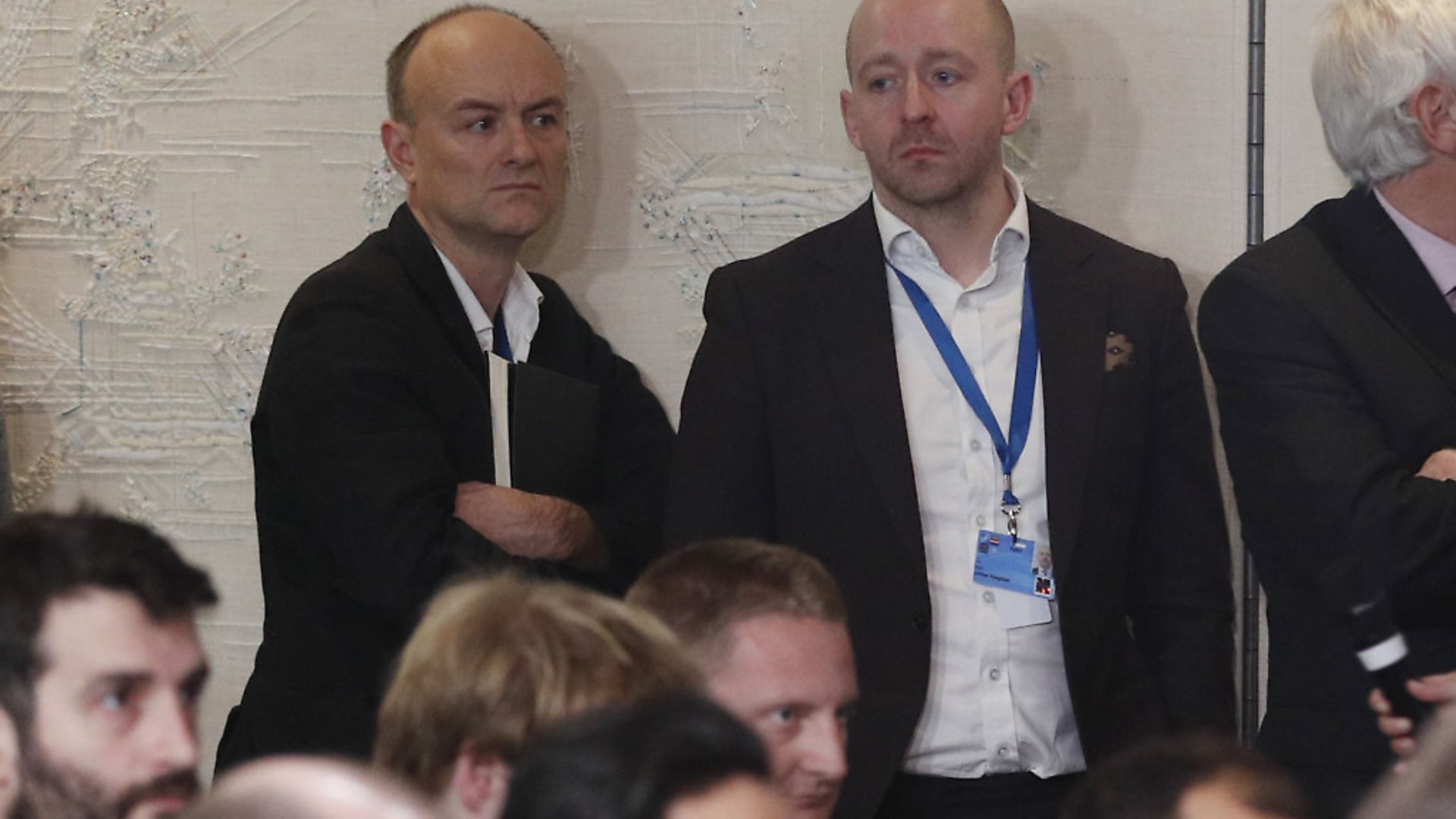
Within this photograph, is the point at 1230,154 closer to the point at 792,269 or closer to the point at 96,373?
the point at 792,269

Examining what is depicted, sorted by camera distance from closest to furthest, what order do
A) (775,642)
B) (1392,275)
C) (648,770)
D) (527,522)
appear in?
(648,770), (775,642), (1392,275), (527,522)

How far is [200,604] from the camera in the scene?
6.68 ft

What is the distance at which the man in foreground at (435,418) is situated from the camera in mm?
3256

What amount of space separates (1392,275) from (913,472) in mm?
789

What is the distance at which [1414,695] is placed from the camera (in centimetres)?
239

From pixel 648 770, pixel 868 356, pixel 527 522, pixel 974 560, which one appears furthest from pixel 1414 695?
pixel 527 522

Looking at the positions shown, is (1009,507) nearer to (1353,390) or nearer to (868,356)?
(868,356)

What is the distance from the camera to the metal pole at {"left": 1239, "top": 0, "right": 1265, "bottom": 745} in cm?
373

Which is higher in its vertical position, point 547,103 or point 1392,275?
point 547,103

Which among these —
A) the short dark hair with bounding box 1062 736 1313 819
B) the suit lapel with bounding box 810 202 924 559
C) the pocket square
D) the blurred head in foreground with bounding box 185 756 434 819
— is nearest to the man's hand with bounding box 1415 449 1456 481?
the pocket square

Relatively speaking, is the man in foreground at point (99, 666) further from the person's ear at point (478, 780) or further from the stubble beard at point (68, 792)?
the person's ear at point (478, 780)

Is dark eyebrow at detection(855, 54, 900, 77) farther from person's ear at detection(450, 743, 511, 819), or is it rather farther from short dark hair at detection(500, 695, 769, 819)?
short dark hair at detection(500, 695, 769, 819)

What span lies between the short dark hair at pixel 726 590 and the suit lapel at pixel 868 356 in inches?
24.2

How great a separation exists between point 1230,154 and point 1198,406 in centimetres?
71
